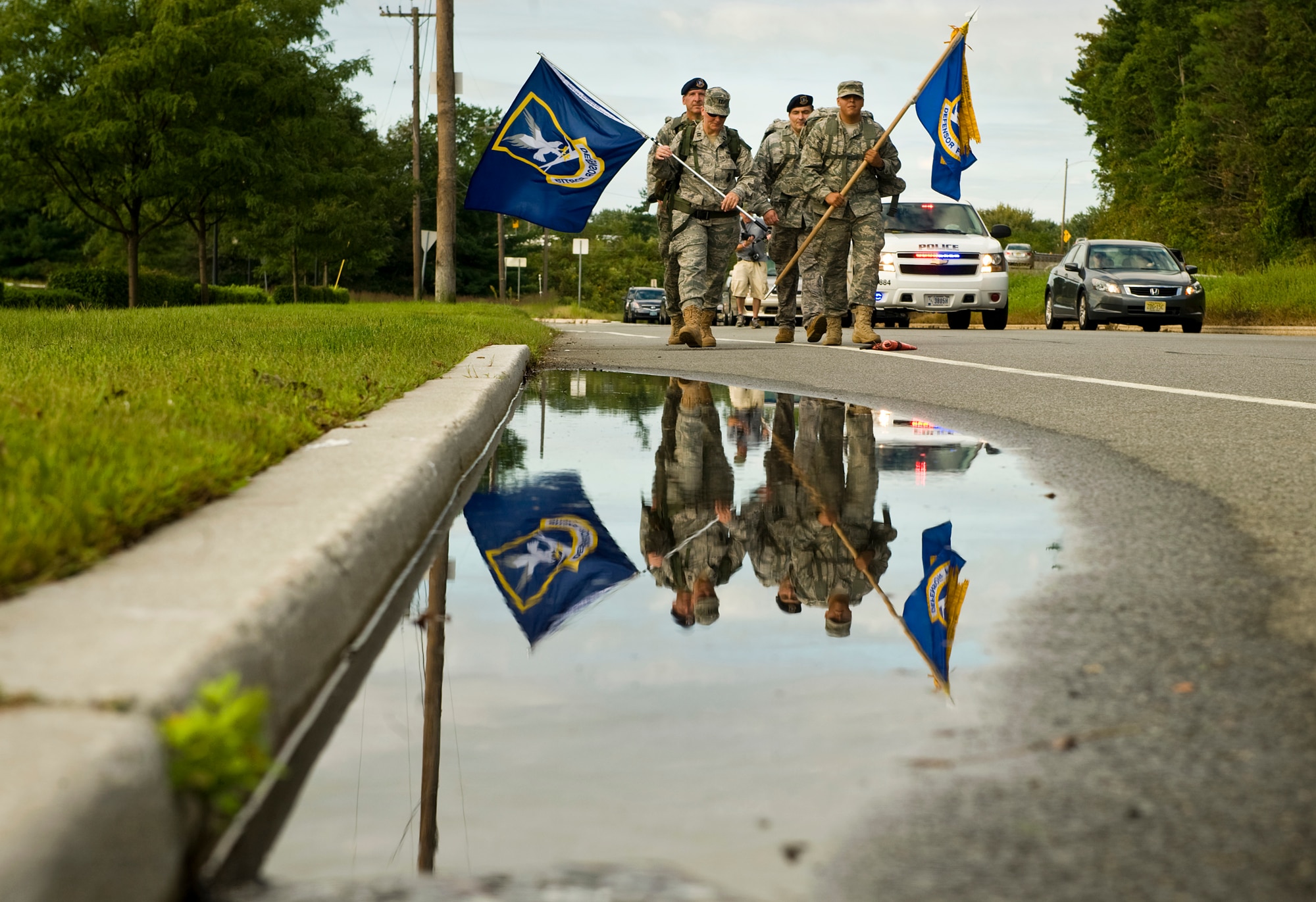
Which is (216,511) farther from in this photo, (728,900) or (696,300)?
(696,300)

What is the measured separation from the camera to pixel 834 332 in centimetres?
1425

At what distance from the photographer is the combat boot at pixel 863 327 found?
13.6 m

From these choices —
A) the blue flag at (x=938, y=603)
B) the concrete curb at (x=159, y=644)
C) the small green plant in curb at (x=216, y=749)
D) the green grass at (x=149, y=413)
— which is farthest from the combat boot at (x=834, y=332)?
the small green plant in curb at (x=216, y=749)

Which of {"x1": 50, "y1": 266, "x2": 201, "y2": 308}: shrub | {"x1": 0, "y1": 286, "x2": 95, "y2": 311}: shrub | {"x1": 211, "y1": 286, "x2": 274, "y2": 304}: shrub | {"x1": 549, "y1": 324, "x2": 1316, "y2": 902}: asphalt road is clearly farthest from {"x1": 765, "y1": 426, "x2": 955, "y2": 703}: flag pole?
{"x1": 211, "y1": 286, "x2": 274, "y2": 304}: shrub

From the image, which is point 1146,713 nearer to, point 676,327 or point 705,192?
point 705,192

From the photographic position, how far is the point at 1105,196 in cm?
7712

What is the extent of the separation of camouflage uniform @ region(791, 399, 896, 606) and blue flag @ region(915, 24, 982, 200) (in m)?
7.95

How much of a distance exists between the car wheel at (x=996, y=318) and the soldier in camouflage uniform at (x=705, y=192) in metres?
9.93

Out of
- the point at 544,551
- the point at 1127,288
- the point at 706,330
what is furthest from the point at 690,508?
the point at 1127,288

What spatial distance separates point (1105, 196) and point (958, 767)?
263 ft

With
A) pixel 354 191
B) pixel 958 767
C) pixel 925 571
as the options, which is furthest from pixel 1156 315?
pixel 354 191

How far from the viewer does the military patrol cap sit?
41.4 ft

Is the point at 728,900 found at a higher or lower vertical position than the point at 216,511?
lower

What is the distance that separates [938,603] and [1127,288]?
1979 centimetres
